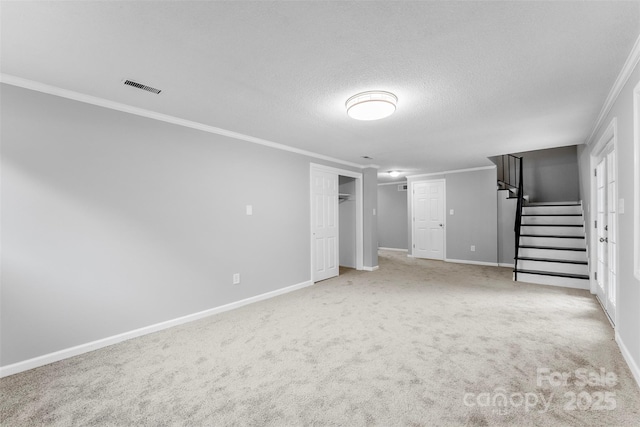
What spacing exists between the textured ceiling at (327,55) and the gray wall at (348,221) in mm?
3062

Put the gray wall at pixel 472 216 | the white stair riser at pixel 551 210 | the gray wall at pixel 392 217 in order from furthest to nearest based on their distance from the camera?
the gray wall at pixel 392 217, the gray wall at pixel 472 216, the white stair riser at pixel 551 210

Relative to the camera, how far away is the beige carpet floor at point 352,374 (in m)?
1.75

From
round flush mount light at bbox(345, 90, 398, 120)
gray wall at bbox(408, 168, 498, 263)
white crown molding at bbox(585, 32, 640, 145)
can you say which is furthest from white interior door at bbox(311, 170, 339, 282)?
white crown molding at bbox(585, 32, 640, 145)

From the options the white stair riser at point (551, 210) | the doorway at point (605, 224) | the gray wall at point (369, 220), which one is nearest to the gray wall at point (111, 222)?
the gray wall at point (369, 220)

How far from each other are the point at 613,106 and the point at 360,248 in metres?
4.43

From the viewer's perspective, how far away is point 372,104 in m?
2.52

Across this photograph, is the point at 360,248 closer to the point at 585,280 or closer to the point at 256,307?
the point at 256,307

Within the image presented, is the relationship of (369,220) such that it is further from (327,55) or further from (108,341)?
(108,341)

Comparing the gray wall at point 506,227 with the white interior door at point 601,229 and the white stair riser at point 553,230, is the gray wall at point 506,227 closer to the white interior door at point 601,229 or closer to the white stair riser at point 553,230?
the white stair riser at point 553,230

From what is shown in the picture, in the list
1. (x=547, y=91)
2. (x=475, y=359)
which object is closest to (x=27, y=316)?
(x=475, y=359)

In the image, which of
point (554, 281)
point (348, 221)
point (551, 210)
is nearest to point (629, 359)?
point (554, 281)

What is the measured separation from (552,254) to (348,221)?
149 inches

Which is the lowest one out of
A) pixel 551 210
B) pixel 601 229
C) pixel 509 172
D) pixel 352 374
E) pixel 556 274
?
pixel 352 374

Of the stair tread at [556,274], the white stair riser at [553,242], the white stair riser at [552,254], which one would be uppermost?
the white stair riser at [553,242]
